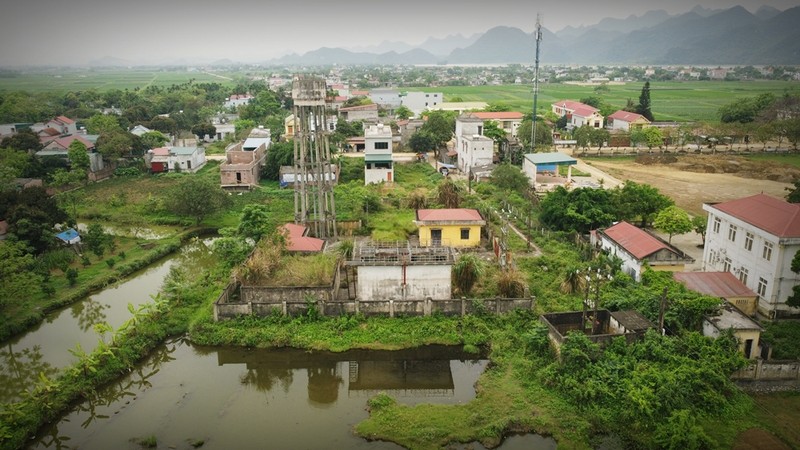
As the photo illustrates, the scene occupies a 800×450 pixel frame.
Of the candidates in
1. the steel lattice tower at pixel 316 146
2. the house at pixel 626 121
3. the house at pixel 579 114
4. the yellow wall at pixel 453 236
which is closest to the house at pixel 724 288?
the yellow wall at pixel 453 236

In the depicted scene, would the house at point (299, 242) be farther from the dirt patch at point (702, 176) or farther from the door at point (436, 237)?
the dirt patch at point (702, 176)

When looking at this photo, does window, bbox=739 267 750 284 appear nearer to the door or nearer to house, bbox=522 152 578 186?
the door

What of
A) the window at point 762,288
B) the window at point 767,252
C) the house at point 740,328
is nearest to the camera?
the house at point 740,328

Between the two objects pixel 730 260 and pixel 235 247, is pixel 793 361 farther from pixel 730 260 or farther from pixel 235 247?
pixel 235 247

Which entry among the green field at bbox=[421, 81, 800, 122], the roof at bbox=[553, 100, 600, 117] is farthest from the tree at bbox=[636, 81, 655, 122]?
the green field at bbox=[421, 81, 800, 122]

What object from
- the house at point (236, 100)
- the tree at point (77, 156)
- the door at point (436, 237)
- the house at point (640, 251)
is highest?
the house at point (236, 100)

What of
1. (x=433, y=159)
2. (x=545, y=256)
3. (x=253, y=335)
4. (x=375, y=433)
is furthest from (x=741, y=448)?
(x=433, y=159)

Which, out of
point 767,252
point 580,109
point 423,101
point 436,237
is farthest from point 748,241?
point 423,101
